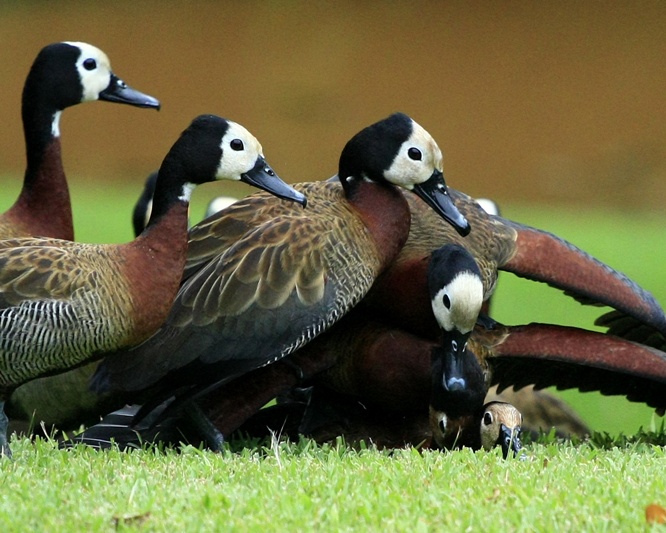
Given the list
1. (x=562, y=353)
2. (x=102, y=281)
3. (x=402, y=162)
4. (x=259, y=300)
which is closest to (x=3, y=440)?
(x=102, y=281)

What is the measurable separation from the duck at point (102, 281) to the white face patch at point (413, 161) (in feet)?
2.36

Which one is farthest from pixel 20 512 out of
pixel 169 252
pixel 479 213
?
pixel 479 213

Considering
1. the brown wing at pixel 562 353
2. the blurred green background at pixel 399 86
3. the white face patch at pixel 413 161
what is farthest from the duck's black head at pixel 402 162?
the blurred green background at pixel 399 86

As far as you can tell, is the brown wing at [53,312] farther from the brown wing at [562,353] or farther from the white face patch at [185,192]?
the brown wing at [562,353]

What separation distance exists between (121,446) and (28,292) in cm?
96

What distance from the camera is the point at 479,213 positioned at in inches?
249

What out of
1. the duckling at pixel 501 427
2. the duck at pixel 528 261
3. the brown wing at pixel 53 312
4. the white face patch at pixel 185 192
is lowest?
the duckling at pixel 501 427

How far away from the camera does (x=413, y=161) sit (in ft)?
19.0

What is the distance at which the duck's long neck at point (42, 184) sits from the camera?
6.30m

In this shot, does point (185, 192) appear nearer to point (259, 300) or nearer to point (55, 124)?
point (259, 300)

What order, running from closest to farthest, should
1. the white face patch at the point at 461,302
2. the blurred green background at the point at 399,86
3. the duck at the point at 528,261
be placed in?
the white face patch at the point at 461,302, the duck at the point at 528,261, the blurred green background at the point at 399,86

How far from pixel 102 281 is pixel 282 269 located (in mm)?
764

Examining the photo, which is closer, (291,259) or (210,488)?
(210,488)

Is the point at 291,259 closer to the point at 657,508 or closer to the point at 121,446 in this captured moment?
the point at 121,446
